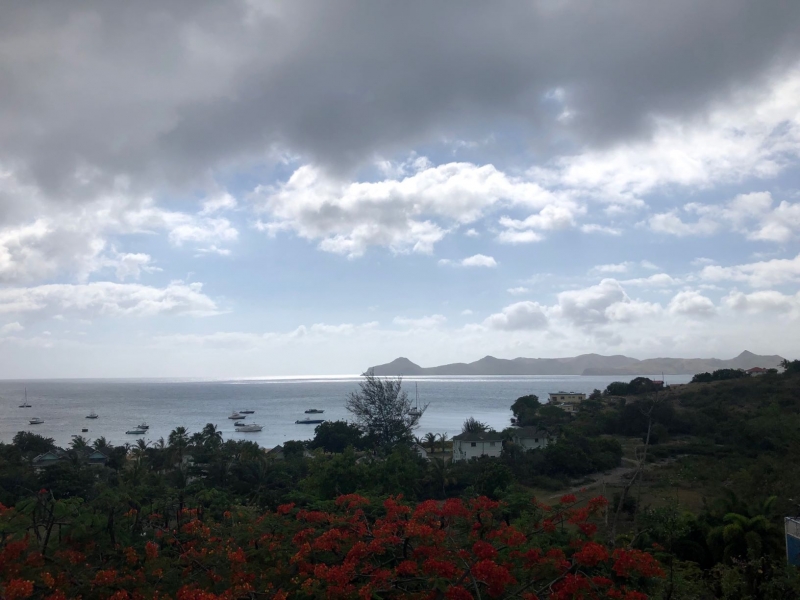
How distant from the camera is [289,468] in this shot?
29578mm

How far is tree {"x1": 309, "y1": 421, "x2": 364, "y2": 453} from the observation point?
1730 inches

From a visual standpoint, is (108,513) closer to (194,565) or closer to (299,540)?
(194,565)

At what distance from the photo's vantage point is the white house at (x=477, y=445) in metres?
39.8

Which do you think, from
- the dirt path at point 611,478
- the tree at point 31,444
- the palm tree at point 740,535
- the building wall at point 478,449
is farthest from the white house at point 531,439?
the tree at point 31,444

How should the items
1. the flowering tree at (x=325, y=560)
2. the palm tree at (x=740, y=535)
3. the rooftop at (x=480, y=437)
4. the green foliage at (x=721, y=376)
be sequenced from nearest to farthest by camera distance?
the flowering tree at (x=325, y=560) → the palm tree at (x=740, y=535) → the rooftop at (x=480, y=437) → the green foliage at (x=721, y=376)

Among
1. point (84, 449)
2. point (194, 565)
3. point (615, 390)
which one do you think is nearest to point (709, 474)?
point (194, 565)

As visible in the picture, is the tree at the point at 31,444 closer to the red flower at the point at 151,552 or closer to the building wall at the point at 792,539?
the red flower at the point at 151,552

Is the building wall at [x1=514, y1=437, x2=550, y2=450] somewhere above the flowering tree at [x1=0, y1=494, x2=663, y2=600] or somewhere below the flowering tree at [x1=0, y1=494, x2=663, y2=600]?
below

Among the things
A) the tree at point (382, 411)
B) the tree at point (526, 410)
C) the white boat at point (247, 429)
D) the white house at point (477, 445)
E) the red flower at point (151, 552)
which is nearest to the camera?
the red flower at point (151, 552)

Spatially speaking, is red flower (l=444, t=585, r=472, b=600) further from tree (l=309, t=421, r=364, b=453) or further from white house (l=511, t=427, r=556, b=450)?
tree (l=309, t=421, r=364, b=453)

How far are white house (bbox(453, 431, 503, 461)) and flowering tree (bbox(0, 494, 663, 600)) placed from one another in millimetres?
34597

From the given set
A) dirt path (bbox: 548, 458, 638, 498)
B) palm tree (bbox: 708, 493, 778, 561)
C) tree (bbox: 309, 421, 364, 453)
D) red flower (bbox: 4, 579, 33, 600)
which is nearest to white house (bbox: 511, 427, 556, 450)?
dirt path (bbox: 548, 458, 638, 498)

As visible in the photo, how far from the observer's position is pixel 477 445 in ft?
132

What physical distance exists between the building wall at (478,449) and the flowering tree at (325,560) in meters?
34.5
